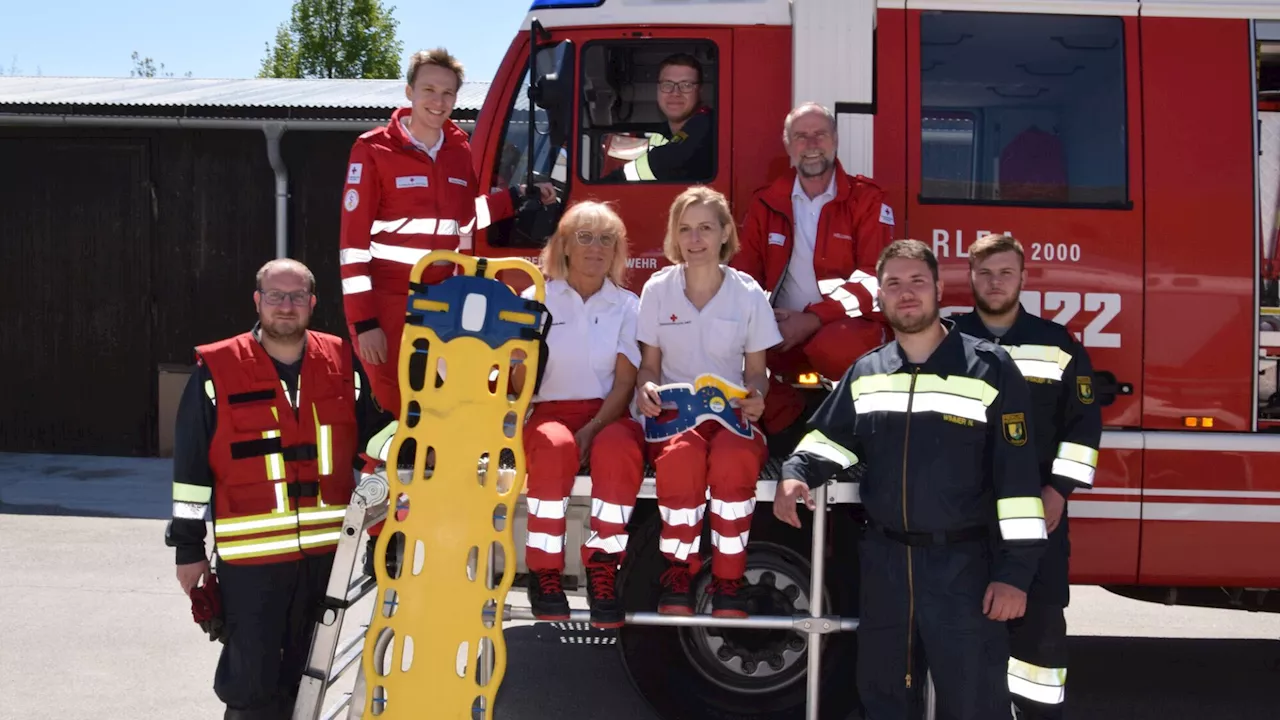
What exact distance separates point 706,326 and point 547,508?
2.96 feet

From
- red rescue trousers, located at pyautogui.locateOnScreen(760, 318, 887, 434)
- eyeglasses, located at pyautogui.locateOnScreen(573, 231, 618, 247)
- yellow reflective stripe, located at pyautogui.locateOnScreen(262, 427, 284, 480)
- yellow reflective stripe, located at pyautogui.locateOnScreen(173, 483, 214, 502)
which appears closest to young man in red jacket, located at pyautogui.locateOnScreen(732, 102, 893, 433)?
red rescue trousers, located at pyautogui.locateOnScreen(760, 318, 887, 434)

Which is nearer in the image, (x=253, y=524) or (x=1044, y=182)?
(x=253, y=524)

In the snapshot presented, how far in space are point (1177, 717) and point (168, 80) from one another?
13016 mm

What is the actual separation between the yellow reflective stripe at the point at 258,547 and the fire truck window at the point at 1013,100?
279cm

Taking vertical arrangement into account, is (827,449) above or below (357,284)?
below

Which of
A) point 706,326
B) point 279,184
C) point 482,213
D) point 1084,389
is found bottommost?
point 1084,389

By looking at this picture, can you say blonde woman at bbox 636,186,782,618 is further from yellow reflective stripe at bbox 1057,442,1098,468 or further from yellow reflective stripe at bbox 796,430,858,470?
yellow reflective stripe at bbox 1057,442,1098,468

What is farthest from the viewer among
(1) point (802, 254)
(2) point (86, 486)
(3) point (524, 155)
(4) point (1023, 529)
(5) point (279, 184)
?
(5) point (279, 184)

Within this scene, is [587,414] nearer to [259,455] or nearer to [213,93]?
[259,455]

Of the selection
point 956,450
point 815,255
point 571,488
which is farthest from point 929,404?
point 571,488

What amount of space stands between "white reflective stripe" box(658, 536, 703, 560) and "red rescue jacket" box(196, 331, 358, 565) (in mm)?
1129

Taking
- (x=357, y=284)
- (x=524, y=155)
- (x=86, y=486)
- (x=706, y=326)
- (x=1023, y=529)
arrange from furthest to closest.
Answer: (x=86, y=486)
(x=524, y=155)
(x=357, y=284)
(x=706, y=326)
(x=1023, y=529)

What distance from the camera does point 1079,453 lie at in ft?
13.5

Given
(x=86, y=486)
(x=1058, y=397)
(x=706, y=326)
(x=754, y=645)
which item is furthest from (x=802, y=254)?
(x=86, y=486)
